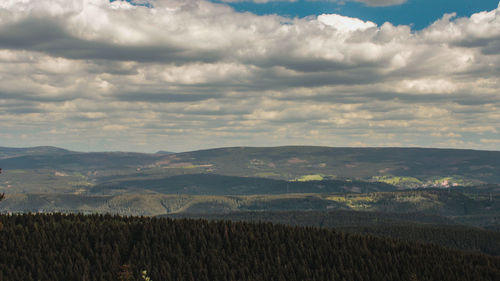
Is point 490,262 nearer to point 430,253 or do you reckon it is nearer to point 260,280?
point 430,253

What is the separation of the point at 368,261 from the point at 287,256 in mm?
21208

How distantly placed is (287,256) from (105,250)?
4633 cm

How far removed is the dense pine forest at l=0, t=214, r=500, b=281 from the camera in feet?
369

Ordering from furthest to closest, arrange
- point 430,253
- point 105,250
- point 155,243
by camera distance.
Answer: point 430,253 → point 155,243 → point 105,250

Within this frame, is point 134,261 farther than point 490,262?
No

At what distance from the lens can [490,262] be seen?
493 feet

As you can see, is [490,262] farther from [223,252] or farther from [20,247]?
[20,247]

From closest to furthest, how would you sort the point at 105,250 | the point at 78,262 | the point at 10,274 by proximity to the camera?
the point at 10,274 < the point at 78,262 < the point at 105,250

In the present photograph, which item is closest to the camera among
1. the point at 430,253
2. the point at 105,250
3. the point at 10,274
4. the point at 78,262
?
the point at 10,274

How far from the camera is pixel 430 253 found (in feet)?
491

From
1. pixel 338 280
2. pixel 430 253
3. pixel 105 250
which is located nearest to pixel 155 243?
pixel 105 250

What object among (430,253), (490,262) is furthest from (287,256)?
(490,262)

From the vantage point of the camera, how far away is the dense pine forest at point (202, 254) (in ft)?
369

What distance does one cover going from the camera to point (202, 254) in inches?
4970
